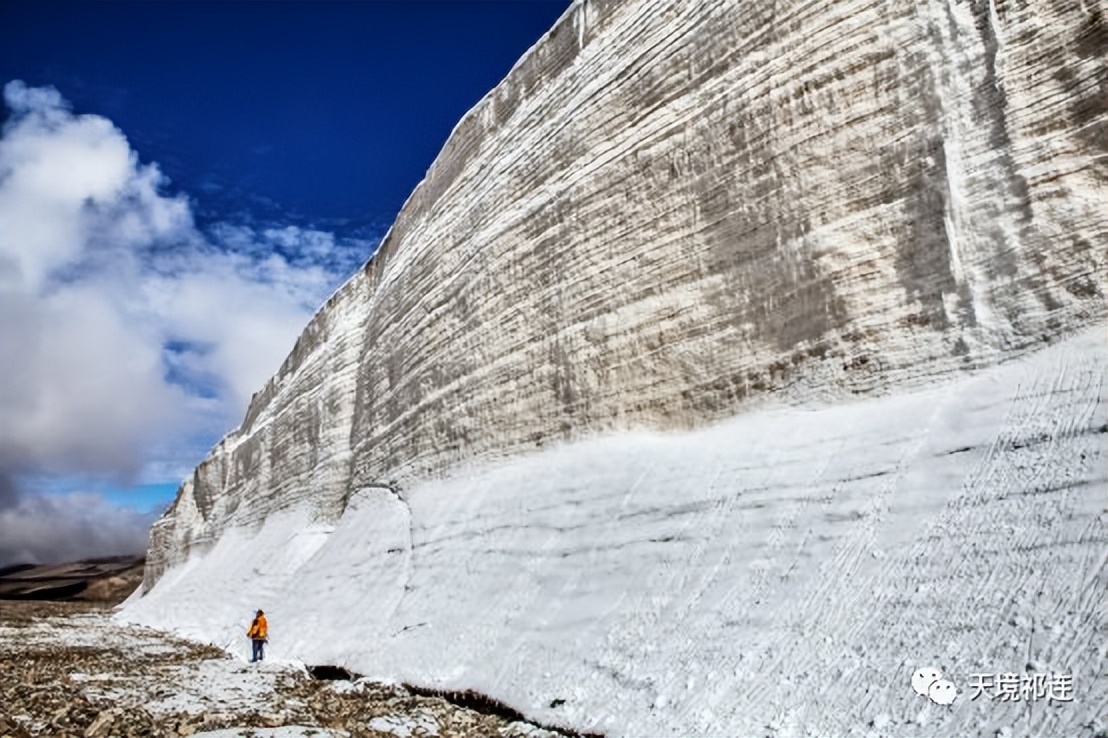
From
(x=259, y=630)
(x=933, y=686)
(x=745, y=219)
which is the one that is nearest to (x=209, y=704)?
(x=259, y=630)

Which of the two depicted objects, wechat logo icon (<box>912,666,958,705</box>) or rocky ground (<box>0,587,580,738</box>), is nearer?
wechat logo icon (<box>912,666,958,705</box>)

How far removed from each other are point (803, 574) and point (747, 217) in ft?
13.0

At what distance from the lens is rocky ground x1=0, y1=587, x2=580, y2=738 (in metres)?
5.84

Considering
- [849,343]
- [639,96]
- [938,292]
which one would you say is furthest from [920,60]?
[639,96]

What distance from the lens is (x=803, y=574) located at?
538 cm

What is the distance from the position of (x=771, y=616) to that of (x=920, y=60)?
199 inches

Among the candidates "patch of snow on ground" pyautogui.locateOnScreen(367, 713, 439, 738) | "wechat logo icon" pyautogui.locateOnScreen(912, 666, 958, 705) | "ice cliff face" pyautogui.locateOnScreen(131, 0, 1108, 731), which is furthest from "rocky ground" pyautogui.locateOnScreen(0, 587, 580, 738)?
"ice cliff face" pyautogui.locateOnScreen(131, 0, 1108, 731)

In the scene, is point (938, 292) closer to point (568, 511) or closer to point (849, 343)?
point (849, 343)

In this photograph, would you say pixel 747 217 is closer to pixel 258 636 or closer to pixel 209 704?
pixel 209 704

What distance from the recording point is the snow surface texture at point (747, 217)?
6.00 meters

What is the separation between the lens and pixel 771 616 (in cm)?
526

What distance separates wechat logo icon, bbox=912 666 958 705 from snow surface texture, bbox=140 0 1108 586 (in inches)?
107

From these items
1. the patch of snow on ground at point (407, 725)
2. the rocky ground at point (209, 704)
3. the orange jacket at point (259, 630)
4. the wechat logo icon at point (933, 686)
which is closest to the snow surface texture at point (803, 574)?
the wechat logo icon at point (933, 686)

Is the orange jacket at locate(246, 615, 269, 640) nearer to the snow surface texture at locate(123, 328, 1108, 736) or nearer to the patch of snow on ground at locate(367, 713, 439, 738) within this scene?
the snow surface texture at locate(123, 328, 1108, 736)
